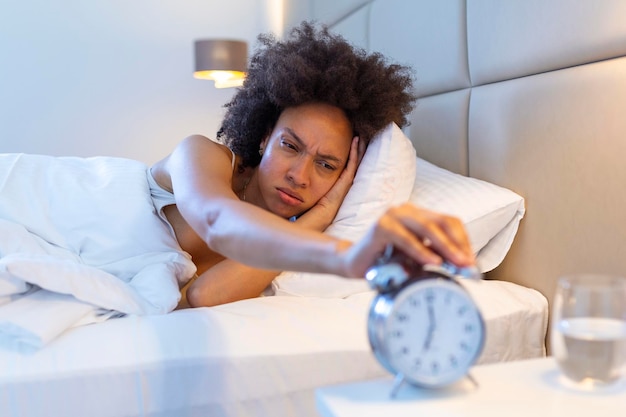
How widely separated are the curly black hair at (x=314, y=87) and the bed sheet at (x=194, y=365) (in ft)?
1.88

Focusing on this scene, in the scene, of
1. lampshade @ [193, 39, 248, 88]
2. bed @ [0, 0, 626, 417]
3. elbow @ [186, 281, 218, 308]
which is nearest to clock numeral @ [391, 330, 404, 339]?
bed @ [0, 0, 626, 417]

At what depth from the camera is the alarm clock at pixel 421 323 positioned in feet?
2.29

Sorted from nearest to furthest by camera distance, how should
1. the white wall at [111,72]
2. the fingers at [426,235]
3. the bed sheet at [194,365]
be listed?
the fingers at [426,235] → the bed sheet at [194,365] → the white wall at [111,72]

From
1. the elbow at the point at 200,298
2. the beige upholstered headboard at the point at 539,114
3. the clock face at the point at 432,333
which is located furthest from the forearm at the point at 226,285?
the clock face at the point at 432,333

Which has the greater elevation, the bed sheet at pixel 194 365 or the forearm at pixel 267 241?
the forearm at pixel 267 241

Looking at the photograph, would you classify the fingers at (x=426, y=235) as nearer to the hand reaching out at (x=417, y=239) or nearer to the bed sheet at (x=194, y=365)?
the hand reaching out at (x=417, y=239)

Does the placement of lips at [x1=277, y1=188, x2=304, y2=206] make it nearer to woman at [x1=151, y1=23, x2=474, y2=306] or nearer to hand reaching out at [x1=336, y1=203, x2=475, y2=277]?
woman at [x1=151, y1=23, x2=474, y2=306]

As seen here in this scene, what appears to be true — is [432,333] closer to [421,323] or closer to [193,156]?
[421,323]

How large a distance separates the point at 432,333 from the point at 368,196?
81 centimetres

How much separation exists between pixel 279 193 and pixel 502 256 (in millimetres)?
552

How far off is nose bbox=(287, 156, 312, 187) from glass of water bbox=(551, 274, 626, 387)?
808mm

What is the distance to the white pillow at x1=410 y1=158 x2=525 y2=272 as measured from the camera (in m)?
1.44

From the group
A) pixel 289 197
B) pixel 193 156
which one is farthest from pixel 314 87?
pixel 193 156

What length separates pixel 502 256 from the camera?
149 centimetres
